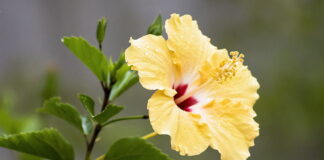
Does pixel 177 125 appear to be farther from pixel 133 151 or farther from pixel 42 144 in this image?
pixel 42 144

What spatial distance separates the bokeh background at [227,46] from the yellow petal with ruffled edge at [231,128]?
6.76 ft

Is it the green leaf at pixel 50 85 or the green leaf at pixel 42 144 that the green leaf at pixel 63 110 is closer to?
the green leaf at pixel 42 144

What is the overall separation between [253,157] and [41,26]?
98.2 inches

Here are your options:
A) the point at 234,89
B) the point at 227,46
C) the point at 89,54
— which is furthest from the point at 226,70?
the point at 227,46

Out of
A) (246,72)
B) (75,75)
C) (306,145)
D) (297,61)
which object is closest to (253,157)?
(306,145)

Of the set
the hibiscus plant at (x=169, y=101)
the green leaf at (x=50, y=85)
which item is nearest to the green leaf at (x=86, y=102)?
the hibiscus plant at (x=169, y=101)

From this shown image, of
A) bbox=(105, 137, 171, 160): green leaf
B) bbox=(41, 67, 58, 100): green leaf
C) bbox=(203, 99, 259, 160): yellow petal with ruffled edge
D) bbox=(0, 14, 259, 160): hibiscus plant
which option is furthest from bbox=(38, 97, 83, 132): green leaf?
bbox=(41, 67, 58, 100): green leaf

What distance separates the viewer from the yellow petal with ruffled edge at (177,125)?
1096mm

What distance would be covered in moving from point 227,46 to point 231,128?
334 cm

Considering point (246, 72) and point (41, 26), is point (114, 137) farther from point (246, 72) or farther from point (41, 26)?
point (246, 72)

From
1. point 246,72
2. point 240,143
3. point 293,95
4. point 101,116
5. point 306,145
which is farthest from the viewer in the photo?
point 306,145

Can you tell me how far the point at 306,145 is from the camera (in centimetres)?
416

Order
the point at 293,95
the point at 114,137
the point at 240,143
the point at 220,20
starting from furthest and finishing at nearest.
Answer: the point at 220,20 < the point at 293,95 < the point at 114,137 < the point at 240,143

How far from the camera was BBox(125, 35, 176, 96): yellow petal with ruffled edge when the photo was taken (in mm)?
1137
